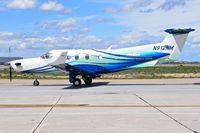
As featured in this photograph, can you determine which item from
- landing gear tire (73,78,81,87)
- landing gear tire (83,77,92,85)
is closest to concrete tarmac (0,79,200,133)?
landing gear tire (73,78,81,87)

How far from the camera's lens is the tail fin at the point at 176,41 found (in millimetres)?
32875

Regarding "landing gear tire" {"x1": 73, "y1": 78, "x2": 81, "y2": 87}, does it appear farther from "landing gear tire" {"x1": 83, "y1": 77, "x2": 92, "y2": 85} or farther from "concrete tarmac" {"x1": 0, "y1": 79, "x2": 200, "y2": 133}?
"concrete tarmac" {"x1": 0, "y1": 79, "x2": 200, "y2": 133}

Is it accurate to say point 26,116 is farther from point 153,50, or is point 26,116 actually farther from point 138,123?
point 153,50

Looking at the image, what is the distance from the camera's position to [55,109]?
1669 centimetres

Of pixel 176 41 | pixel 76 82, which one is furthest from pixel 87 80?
pixel 176 41

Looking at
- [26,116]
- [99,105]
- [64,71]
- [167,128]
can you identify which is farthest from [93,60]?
[167,128]

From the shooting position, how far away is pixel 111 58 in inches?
1315

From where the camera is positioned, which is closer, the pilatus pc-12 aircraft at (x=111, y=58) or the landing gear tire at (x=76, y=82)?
the landing gear tire at (x=76, y=82)

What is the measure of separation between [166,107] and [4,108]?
6.10 meters

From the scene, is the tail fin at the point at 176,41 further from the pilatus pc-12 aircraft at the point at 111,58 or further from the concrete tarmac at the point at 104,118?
the concrete tarmac at the point at 104,118

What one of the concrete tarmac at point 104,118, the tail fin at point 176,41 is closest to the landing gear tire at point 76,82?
the tail fin at point 176,41

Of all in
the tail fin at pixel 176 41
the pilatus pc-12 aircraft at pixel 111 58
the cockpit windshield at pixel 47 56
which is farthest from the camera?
the cockpit windshield at pixel 47 56

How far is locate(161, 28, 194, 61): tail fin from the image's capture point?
3288 cm

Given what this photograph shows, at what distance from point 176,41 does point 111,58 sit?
489cm
